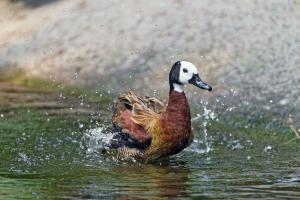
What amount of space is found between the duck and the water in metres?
0.18

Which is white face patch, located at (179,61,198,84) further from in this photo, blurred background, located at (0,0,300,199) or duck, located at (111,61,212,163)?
blurred background, located at (0,0,300,199)

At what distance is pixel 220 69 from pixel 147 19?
2.42 meters

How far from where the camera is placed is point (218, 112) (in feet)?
52.2

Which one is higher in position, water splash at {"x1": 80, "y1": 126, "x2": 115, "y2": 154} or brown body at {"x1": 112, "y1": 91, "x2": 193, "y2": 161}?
brown body at {"x1": 112, "y1": 91, "x2": 193, "y2": 161}

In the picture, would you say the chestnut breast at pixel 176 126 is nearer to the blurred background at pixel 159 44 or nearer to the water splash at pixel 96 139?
the water splash at pixel 96 139

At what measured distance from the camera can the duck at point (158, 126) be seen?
12.5 metres

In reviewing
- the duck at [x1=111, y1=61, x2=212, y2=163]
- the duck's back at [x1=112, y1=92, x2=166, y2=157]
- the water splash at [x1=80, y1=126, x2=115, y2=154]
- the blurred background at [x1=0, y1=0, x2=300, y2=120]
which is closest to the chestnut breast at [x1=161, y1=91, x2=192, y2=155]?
the duck at [x1=111, y1=61, x2=212, y2=163]

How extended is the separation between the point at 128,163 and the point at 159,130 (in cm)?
56

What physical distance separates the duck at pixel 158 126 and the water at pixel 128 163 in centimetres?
18

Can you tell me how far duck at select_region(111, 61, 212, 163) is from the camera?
12.5 meters

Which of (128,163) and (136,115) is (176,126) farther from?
(128,163)

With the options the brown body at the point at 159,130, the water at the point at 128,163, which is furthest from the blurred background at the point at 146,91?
the brown body at the point at 159,130

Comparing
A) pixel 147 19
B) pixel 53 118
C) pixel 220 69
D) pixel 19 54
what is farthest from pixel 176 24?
pixel 53 118

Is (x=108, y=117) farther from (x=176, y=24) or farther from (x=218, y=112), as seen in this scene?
(x=176, y=24)
